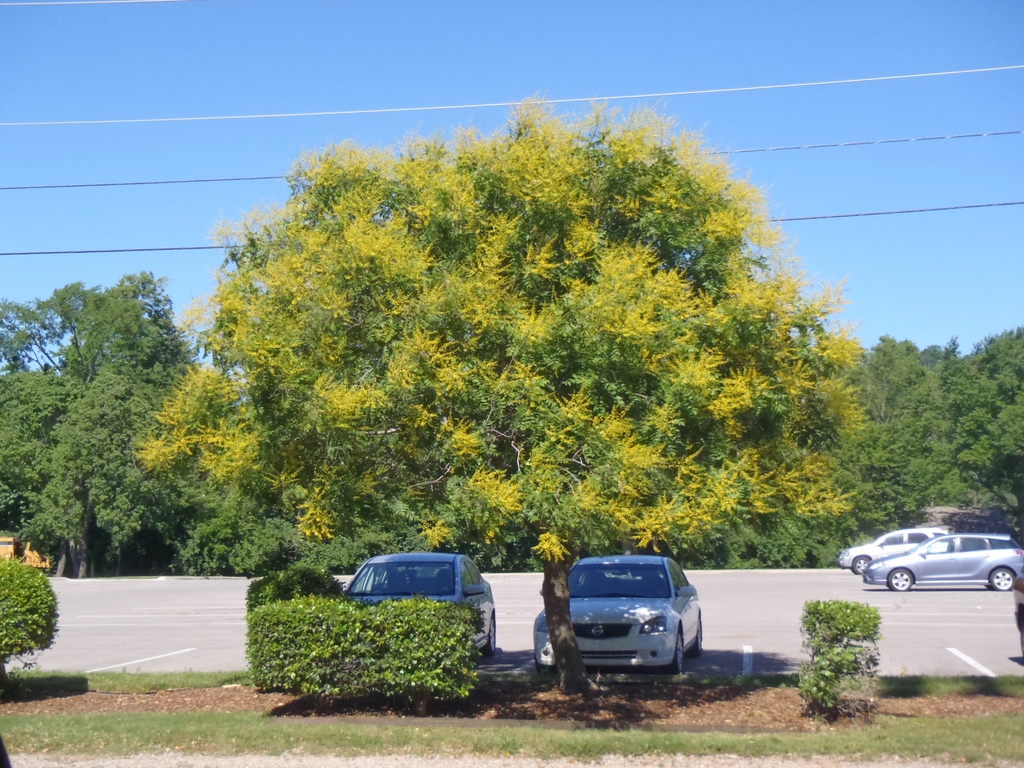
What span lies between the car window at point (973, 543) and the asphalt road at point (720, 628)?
1.12 m

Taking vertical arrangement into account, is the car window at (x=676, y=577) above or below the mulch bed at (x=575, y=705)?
above

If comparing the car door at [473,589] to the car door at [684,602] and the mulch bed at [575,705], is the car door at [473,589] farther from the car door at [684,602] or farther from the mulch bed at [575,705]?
the mulch bed at [575,705]

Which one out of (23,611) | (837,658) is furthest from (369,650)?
(837,658)

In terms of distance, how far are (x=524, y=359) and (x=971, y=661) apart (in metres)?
Answer: 9.53

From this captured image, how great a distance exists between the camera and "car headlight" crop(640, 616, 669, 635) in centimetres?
1192

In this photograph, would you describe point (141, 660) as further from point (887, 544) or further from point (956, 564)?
point (887, 544)

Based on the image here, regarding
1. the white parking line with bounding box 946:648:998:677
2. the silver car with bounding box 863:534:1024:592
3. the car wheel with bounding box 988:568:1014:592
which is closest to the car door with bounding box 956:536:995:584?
the silver car with bounding box 863:534:1024:592

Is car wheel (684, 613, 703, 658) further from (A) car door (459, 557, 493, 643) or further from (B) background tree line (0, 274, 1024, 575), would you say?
(B) background tree line (0, 274, 1024, 575)

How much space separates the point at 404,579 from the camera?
569 inches

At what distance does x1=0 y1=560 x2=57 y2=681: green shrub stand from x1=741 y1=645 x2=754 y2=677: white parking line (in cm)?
857

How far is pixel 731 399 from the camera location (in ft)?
26.6

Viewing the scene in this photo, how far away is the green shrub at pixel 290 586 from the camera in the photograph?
11.2 metres

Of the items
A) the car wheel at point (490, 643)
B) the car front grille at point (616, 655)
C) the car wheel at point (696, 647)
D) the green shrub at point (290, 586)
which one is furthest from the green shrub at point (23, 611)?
the car wheel at point (696, 647)

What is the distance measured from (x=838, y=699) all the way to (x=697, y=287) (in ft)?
13.7
